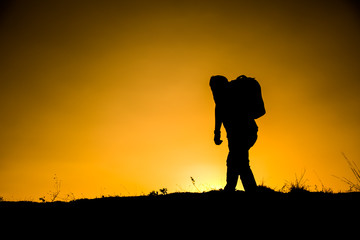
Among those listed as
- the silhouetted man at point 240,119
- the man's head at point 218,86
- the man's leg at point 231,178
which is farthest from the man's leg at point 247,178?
the man's head at point 218,86

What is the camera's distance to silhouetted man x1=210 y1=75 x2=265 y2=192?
442 centimetres

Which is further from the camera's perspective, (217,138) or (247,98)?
(217,138)

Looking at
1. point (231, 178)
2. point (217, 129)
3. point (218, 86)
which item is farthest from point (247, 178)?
point (218, 86)

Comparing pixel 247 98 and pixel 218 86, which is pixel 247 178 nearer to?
pixel 247 98

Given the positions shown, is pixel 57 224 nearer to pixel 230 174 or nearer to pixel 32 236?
pixel 32 236

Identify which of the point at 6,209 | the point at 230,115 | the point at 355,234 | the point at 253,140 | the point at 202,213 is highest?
the point at 230,115

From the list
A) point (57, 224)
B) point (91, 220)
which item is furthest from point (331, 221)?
point (57, 224)

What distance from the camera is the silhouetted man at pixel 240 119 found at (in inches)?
174

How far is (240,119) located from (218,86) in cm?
73

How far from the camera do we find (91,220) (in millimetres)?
3535

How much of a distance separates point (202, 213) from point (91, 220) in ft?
4.96

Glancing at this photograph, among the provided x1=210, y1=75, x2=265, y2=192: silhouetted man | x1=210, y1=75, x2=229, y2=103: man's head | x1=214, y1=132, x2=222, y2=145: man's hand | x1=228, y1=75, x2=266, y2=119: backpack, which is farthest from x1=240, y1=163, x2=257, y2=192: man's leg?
x1=210, y1=75, x2=229, y2=103: man's head

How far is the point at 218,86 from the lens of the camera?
4750 millimetres

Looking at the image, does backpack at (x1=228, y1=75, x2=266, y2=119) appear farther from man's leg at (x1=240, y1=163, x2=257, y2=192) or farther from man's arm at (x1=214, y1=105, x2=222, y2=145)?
man's leg at (x1=240, y1=163, x2=257, y2=192)
